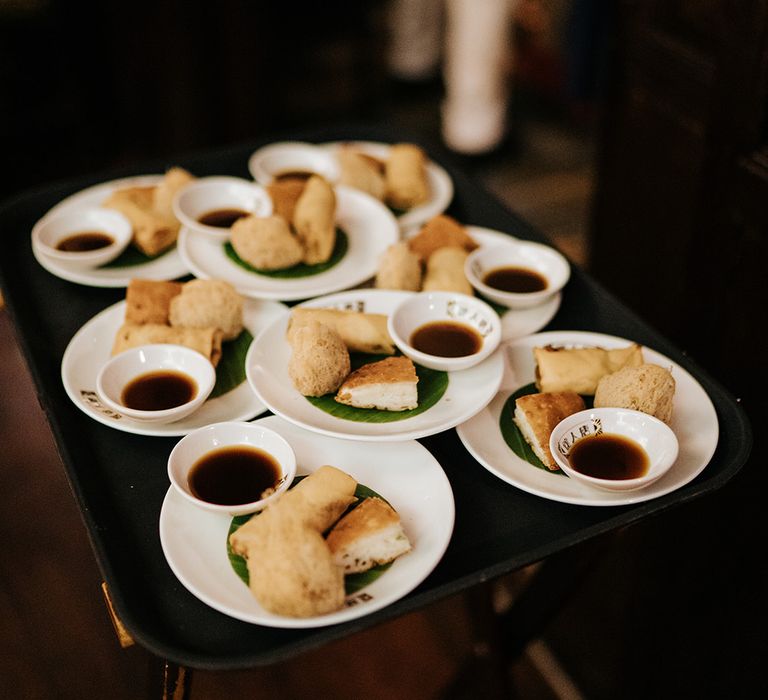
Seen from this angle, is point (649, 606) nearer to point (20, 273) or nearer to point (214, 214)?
point (214, 214)

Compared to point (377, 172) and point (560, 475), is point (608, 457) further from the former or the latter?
point (377, 172)

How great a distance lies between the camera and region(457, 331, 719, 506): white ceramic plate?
1662 mm

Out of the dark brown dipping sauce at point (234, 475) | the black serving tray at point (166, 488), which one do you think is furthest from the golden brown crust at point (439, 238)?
the dark brown dipping sauce at point (234, 475)

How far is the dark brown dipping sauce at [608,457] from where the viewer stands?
168 cm

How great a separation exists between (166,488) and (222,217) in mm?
1074

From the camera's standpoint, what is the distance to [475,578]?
149 cm

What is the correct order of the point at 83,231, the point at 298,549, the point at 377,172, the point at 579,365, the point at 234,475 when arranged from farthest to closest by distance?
1. the point at 377,172
2. the point at 83,231
3. the point at 579,365
4. the point at 234,475
5. the point at 298,549

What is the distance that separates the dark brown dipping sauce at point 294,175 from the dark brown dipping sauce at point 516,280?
82cm

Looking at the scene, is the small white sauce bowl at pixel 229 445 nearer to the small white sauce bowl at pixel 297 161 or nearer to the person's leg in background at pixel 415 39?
the small white sauce bowl at pixel 297 161

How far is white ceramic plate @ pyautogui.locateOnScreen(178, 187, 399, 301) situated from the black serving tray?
0.87ft

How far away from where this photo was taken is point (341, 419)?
5.95 feet

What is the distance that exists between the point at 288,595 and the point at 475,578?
33 cm

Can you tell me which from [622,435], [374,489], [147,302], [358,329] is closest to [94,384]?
[147,302]

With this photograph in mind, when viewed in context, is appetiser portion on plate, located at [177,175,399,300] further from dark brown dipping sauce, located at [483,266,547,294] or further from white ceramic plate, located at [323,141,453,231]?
Answer: dark brown dipping sauce, located at [483,266,547,294]
